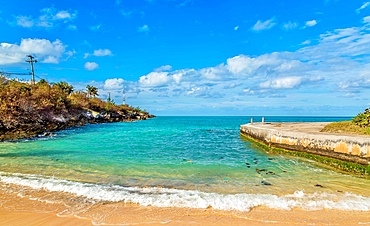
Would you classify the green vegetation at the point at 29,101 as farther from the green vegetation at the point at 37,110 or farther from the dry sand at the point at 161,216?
the dry sand at the point at 161,216

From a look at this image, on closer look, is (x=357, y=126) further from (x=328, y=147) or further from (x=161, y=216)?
(x=161, y=216)

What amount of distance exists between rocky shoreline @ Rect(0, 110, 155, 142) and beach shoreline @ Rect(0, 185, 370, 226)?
20027 mm

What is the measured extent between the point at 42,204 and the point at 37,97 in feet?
111

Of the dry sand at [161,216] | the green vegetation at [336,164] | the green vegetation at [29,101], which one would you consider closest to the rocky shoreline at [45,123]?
the green vegetation at [29,101]

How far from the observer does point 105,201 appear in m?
6.54

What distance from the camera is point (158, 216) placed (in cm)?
557

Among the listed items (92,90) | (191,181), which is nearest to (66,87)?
(92,90)

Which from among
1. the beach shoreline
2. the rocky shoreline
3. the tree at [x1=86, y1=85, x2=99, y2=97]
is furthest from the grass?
the tree at [x1=86, y1=85, x2=99, y2=97]

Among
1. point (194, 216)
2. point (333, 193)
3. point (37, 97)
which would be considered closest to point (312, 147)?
point (333, 193)

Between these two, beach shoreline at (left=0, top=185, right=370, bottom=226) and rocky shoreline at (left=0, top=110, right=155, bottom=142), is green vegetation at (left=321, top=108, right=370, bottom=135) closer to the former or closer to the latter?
beach shoreline at (left=0, top=185, right=370, bottom=226)

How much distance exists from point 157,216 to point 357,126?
1599 cm

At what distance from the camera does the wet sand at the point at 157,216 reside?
523 centimetres

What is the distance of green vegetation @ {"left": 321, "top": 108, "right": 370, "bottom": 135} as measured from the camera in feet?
47.4

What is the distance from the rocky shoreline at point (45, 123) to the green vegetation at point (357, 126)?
28.4 m
